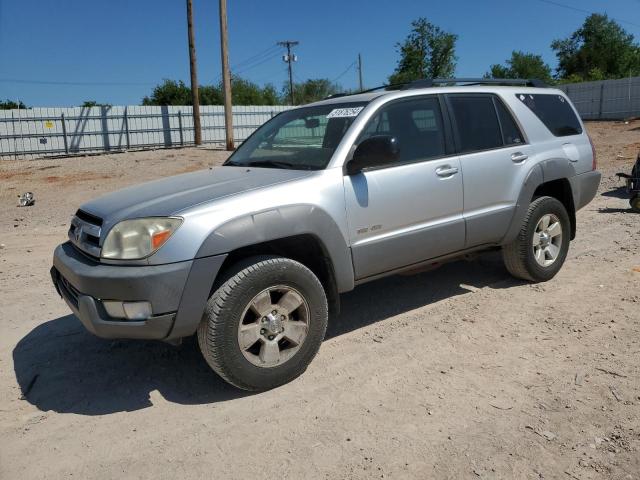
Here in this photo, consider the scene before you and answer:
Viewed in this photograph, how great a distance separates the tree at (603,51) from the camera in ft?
186

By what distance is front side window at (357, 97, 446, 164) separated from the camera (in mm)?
4082

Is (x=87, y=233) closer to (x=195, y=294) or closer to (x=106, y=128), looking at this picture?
(x=195, y=294)

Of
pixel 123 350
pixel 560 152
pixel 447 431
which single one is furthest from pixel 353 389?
pixel 560 152

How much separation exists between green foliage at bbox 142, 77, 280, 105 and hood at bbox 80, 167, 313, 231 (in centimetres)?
3536

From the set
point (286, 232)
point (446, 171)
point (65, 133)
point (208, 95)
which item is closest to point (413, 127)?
point (446, 171)

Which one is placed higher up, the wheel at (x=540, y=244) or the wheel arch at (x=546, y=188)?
the wheel arch at (x=546, y=188)

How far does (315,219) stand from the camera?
3.53 m

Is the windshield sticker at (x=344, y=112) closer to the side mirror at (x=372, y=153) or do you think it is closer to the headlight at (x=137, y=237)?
the side mirror at (x=372, y=153)

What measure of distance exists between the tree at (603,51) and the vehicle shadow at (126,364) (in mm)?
58228

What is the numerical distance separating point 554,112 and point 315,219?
3.08 metres

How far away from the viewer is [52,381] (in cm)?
372

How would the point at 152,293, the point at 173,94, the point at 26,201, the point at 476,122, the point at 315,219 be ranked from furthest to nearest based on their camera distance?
the point at 173,94
the point at 26,201
the point at 476,122
the point at 315,219
the point at 152,293

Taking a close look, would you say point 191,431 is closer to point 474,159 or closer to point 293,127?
point 293,127

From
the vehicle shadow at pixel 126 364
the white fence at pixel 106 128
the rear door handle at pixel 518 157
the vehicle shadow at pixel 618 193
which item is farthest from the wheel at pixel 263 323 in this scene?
the white fence at pixel 106 128
